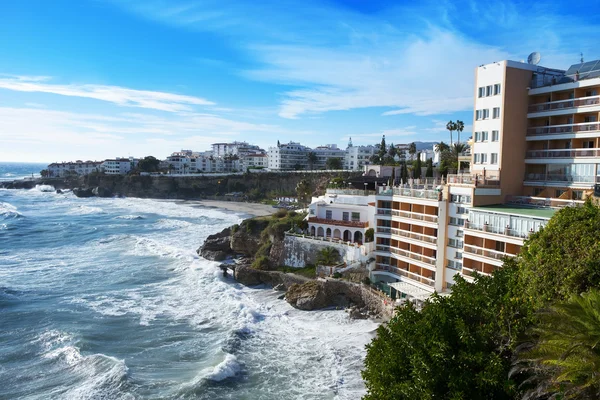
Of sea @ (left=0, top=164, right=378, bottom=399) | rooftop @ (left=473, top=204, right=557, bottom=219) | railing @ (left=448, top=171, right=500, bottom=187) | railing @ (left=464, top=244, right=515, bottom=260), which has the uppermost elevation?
railing @ (left=448, top=171, right=500, bottom=187)

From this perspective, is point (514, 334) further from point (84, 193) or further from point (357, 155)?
point (84, 193)

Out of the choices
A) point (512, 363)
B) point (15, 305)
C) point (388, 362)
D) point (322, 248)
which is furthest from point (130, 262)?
point (512, 363)

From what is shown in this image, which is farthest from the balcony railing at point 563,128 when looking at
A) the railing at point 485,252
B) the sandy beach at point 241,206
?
the sandy beach at point 241,206

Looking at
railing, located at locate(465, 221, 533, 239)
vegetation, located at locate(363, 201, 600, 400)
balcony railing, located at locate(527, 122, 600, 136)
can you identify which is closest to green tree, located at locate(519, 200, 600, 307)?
vegetation, located at locate(363, 201, 600, 400)

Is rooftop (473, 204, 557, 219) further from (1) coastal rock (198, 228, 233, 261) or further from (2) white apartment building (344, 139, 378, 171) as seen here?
(2) white apartment building (344, 139, 378, 171)

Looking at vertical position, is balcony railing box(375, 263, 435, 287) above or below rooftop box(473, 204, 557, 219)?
below
